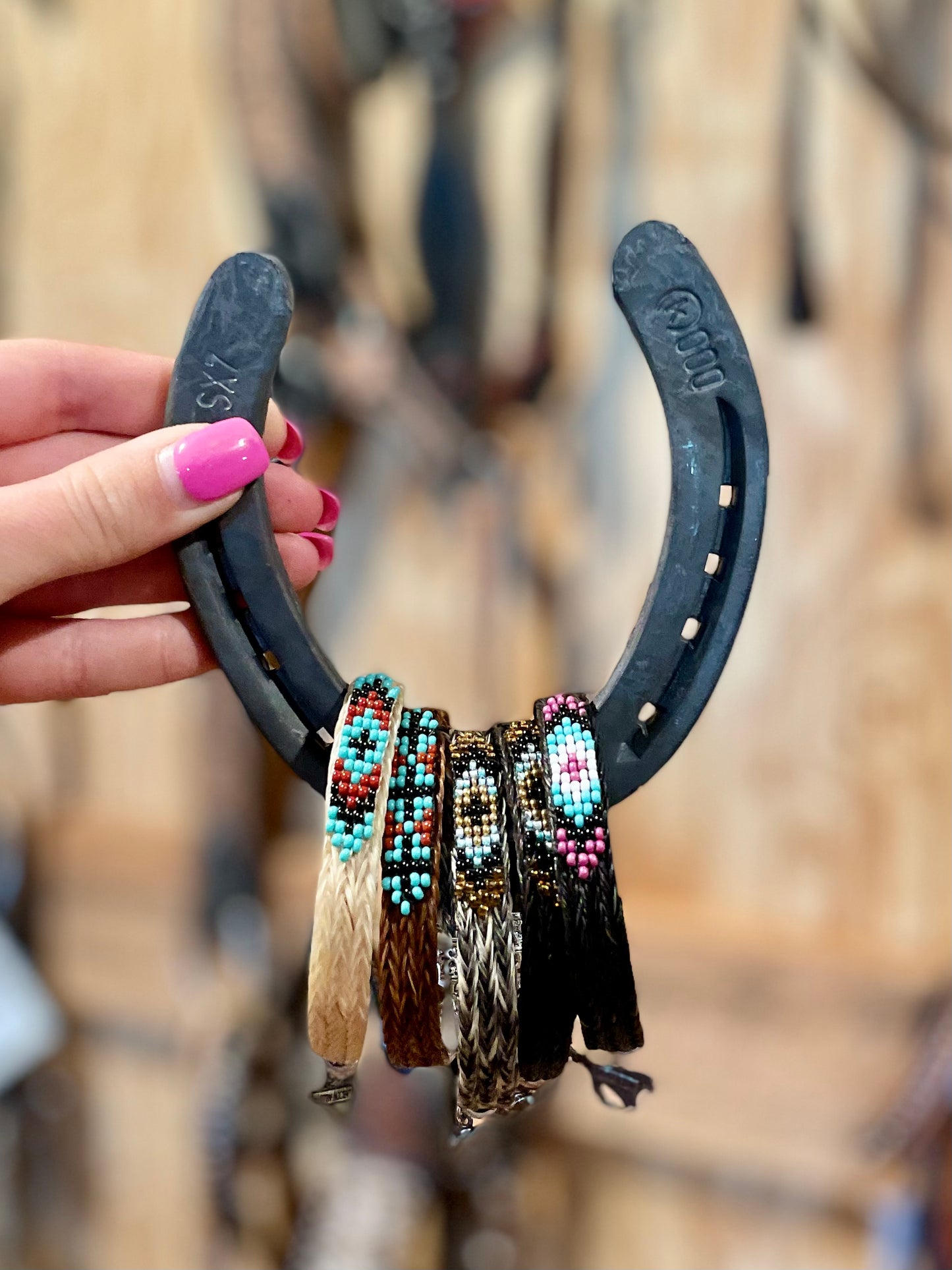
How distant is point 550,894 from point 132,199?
3.06 feet

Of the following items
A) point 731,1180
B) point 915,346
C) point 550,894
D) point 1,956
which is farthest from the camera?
point 1,956

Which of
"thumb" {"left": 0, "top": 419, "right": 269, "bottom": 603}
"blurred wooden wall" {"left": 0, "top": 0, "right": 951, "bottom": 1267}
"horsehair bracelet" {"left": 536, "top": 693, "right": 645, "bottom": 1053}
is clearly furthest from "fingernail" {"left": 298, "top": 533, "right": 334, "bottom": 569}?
"blurred wooden wall" {"left": 0, "top": 0, "right": 951, "bottom": 1267}

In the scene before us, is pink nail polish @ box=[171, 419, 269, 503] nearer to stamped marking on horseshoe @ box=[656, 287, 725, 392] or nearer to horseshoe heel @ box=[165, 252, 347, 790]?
horseshoe heel @ box=[165, 252, 347, 790]

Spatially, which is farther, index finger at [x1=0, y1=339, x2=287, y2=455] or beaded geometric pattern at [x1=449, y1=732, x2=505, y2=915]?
index finger at [x1=0, y1=339, x2=287, y2=455]

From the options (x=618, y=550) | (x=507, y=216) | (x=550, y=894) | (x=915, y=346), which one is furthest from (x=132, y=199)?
(x=550, y=894)

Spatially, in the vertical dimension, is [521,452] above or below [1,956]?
above

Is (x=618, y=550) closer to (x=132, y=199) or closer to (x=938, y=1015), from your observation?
(x=938, y=1015)

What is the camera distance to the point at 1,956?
3.52 ft

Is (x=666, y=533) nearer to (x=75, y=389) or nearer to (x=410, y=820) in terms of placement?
(x=410, y=820)

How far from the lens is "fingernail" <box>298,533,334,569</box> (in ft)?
1.78

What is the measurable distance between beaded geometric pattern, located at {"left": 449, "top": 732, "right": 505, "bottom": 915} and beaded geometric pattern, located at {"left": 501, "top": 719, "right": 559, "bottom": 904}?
0.03ft

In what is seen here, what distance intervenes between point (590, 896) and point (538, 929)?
28mm

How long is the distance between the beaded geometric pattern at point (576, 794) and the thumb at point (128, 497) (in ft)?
0.63

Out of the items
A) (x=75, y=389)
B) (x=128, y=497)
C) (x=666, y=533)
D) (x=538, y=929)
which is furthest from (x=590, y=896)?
(x=75, y=389)
